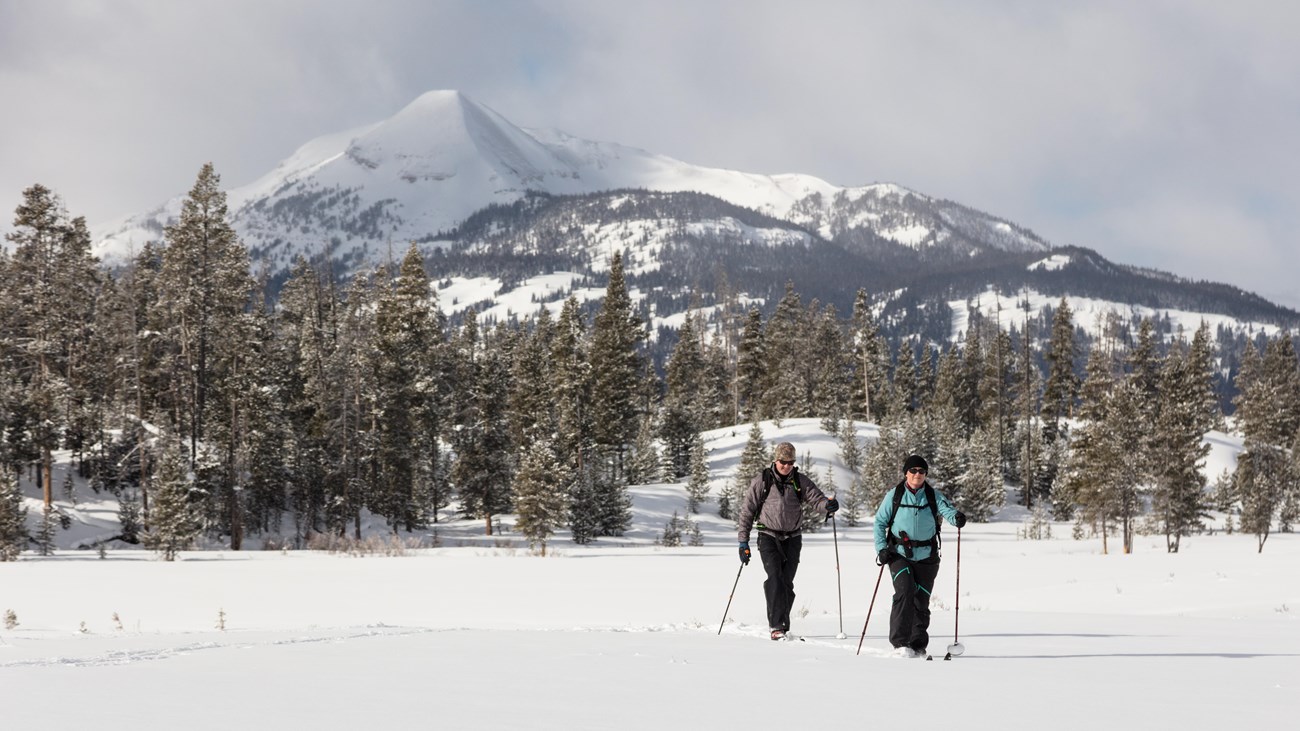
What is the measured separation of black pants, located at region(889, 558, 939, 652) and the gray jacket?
128cm

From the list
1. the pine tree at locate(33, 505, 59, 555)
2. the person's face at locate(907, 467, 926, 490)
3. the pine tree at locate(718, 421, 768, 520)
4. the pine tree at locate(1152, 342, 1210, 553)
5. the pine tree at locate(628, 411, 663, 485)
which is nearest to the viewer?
the person's face at locate(907, 467, 926, 490)

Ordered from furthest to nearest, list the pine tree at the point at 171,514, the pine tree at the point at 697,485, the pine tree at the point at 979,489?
1. the pine tree at the point at 979,489
2. the pine tree at the point at 697,485
3. the pine tree at the point at 171,514

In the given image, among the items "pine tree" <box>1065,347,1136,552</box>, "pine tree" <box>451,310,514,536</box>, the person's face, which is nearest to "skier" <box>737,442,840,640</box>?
the person's face

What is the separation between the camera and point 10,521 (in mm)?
25203

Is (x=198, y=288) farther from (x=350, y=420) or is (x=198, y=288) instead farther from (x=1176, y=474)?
(x=1176, y=474)

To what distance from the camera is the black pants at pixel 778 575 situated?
9570 millimetres

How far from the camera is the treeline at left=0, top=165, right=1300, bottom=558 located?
33.0 m

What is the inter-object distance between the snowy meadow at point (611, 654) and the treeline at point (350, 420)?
12102 mm

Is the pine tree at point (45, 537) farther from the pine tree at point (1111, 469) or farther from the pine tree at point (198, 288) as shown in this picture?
the pine tree at point (1111, 469)

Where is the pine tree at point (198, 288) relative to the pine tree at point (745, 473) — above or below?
above

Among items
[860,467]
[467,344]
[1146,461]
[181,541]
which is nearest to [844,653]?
[181,541]

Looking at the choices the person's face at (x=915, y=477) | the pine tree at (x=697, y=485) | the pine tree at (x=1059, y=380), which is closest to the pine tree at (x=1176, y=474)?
the pine tree at (x=697, y=485)

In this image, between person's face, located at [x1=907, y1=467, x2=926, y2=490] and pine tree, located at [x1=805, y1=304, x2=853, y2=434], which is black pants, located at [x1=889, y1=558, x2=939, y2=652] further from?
pine tree, located at [x1=805, y1=304, x2=853, y2=434]

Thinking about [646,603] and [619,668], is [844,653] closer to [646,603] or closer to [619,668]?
[619,668]
